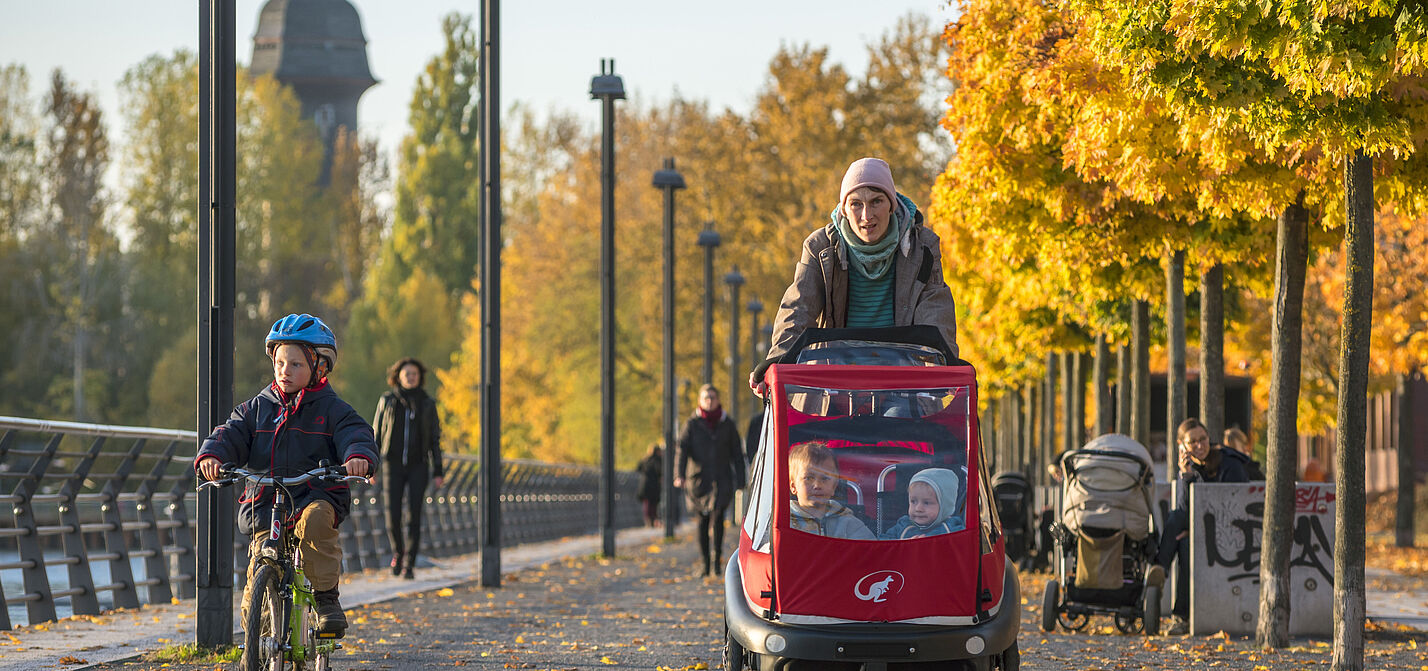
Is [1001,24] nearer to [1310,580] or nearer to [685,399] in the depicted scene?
[1310,580]

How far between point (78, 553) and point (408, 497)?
460cm

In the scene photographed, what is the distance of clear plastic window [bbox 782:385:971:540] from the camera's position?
7.70 meters

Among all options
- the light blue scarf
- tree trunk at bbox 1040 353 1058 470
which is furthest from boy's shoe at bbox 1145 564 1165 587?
tree trunk at bbox 1040 353 1058 470

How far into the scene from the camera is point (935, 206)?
18.8m

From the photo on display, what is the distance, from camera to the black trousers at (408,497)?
58.6 feet

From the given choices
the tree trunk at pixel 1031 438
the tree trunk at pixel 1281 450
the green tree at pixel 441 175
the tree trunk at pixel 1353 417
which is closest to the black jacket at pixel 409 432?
the tree trunk at pixel 1281 450

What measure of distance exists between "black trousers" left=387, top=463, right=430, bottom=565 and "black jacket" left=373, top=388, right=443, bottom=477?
0.21 ft

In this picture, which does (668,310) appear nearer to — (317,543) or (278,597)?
(317,543)

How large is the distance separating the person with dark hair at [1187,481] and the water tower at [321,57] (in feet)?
331

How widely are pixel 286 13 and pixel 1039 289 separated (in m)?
97.1

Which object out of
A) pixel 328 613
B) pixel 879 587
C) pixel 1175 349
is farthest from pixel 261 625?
pixel 1175 349

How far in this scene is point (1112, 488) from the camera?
521 inches

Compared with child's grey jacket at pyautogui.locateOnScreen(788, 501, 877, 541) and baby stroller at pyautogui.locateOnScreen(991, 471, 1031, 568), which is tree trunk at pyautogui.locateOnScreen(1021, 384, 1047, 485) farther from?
child's grey jacket at pyautogui.locateOnScreen(788, 501, 877, 541)

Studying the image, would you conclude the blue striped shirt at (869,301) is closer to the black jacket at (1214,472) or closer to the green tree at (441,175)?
the black jacket at (1214,472)
